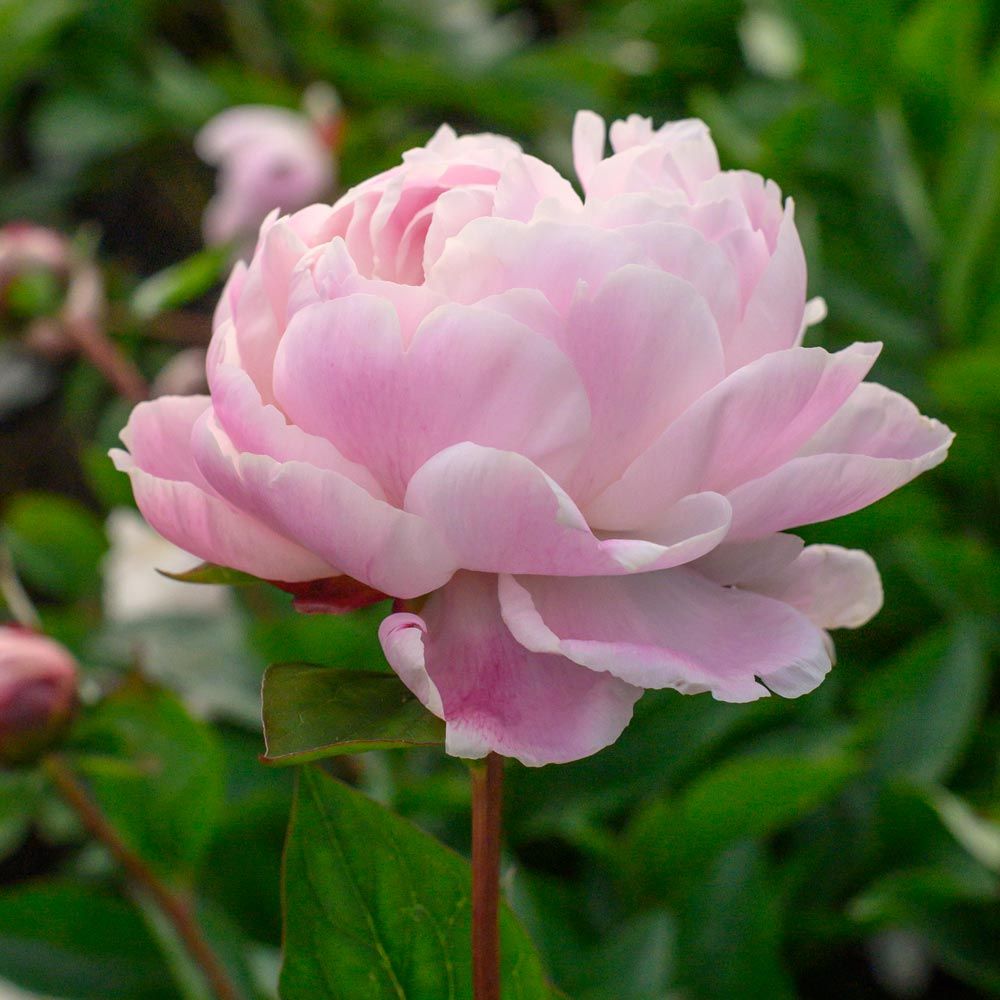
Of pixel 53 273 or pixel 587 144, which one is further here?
pixel 53 273

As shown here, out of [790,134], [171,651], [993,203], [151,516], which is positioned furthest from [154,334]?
[151,516]

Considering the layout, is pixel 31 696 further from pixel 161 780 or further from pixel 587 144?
pixel 587 144

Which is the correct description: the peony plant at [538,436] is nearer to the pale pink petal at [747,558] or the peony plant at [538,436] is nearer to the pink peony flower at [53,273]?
the pale pink petal at [747,558]

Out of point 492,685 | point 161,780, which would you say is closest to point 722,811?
point 161,780

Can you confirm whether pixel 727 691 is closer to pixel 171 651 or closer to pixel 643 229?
pixel 643 229

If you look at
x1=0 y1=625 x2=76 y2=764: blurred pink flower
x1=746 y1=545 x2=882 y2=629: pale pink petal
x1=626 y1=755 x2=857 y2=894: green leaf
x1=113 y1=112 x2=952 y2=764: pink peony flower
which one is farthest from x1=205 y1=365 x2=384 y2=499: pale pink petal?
x1=626 y1=755 x2=857 y2=894: green leaf

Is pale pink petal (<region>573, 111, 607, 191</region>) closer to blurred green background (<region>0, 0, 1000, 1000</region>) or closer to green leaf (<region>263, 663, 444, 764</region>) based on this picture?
green leaf (<region>263, 663, 444, 764</region>)

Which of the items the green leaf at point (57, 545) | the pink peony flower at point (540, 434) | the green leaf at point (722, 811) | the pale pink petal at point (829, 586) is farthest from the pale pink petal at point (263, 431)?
the green leaf at point (57, 545)

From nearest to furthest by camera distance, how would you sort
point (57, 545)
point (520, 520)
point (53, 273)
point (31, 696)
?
point (520, 520) → point (31, 696) → point (53, 273) → point (57, 545)
